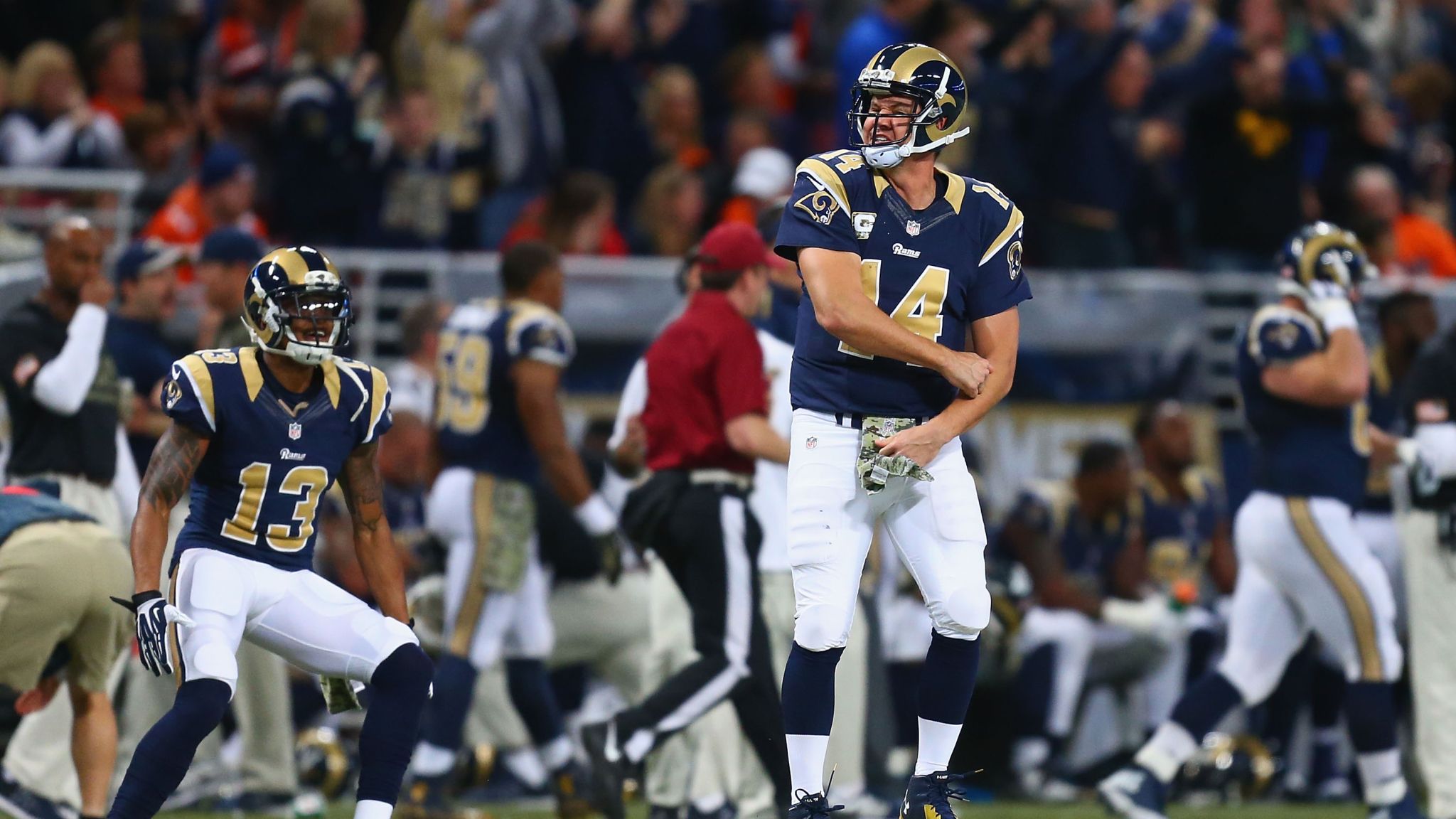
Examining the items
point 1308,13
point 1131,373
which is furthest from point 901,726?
point 1308,13

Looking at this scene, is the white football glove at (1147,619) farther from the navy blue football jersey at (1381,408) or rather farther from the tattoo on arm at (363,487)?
the tattoo on arm at (363,487)

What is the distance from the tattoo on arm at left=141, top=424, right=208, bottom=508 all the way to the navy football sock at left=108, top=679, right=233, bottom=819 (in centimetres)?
55

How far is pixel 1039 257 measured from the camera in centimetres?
1356

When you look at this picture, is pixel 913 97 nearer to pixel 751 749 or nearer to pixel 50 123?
pixel 751 749

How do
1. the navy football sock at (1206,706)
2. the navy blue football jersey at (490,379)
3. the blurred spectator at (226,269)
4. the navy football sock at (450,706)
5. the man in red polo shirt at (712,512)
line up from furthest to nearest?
the blurred spectator at (226,269), the navy blue football jersey at (490,379), the navy football sock at (450,706), the navy football sock at (1206,706), the man in red polo shirt at (712,512)

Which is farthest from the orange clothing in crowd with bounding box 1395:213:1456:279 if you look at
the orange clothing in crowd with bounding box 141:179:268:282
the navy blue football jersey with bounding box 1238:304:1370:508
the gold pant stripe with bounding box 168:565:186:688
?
the gold pant stripe with bounding box 168:565:186:688

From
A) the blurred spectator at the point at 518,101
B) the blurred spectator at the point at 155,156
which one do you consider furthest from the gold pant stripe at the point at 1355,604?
the blurred spectator at the point at 155,156

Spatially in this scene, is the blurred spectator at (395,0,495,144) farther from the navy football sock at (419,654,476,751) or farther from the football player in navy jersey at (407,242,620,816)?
the navy football sock at (419,654,476,751)

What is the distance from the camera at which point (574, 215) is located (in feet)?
38.8

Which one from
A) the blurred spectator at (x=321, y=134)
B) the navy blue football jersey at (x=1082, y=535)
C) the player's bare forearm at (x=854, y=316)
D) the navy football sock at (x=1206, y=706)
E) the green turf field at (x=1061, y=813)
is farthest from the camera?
the blurred spectator at (x=321, y=134)

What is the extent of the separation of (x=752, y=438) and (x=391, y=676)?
1972 mm

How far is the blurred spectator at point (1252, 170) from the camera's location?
1366 cm

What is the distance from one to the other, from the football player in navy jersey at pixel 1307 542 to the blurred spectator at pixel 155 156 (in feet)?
19.6

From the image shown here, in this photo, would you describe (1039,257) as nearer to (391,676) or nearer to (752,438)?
(752,438)
